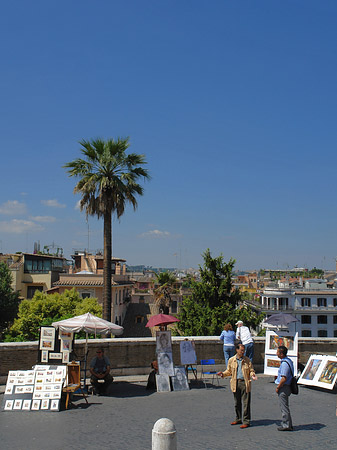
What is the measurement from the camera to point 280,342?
13234 mm

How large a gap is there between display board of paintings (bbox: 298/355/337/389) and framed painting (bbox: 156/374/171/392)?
3.66 m

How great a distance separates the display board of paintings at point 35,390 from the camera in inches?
389

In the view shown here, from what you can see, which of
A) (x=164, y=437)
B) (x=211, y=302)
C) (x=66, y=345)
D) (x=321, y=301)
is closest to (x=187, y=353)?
(x=66, y=345)

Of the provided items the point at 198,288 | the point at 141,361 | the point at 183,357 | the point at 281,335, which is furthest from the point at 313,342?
the point at 198,288

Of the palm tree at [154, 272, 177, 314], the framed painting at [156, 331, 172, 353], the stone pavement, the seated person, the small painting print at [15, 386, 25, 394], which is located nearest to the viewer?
the stone pavement

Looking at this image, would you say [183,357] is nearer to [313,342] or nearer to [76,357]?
[76,357]

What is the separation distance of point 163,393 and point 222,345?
318 centimetres

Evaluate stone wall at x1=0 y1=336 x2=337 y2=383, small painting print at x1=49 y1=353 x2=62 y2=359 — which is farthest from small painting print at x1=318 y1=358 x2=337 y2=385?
small painting print at x1=49 y1=353 x2=62 y2=359

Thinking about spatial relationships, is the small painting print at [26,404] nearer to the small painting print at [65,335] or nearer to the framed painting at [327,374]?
the small painting print at [65,335]

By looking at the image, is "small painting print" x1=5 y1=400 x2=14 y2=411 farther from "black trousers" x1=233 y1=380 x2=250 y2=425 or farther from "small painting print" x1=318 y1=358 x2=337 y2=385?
"small painting print" x1=318 y1=358 x2=337 y2=385

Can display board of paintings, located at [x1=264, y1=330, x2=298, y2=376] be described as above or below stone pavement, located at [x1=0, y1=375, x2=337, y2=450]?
above

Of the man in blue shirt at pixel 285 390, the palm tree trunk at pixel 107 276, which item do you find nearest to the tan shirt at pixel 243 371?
the man in blue shirt at pixel 285 390

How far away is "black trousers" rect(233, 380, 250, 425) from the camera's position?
8.80 metres

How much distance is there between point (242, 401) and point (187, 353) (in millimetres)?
3787
